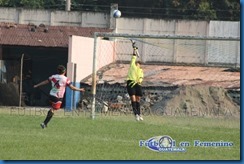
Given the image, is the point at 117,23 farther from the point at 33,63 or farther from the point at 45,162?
the point at 45,162

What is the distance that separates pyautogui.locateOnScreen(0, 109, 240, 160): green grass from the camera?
13.6 metres

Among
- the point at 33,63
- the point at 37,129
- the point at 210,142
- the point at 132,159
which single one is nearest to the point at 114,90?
the point at 33,63

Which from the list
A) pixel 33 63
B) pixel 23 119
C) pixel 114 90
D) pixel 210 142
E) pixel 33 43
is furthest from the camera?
pixel 33 63

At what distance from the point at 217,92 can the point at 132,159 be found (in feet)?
52.5

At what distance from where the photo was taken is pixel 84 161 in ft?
41.8

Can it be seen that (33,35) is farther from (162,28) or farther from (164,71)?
(162,28)

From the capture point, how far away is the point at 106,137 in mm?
16859

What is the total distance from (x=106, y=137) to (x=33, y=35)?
22.8 m

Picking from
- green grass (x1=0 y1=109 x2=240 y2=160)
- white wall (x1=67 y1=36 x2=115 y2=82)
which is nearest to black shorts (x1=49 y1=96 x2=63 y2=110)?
green grass (x1=0 y1=109 x2=240 y2=160)

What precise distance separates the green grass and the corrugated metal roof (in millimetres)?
16153

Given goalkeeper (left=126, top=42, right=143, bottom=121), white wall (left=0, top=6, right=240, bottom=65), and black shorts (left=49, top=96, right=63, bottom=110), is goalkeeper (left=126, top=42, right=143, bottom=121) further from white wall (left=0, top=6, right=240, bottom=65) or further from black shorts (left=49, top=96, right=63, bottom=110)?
white wall (left=0, top=6, right=240, bottom=65)

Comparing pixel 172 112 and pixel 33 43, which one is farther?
pixel 33 43

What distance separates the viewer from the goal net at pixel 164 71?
29.7 meters

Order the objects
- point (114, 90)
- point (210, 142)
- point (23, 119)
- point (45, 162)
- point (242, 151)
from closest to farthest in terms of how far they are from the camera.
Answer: point (45, 162)
point (242, 151)
point (210, 142)
point (23, 119)
point (114, 90)
